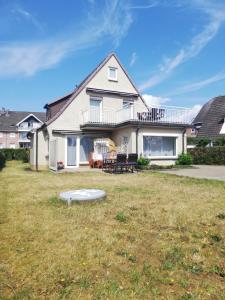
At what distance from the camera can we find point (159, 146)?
76.1ft

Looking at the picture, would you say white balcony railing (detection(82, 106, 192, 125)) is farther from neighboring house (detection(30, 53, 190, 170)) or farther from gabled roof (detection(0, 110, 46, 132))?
gabled roof (detection(0, 110, 46, 132))

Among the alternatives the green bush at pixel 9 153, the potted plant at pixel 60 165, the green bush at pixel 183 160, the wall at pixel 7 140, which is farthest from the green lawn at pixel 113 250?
the wall at pixel 7 140

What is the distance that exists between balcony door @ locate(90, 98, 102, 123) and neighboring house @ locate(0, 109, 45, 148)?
47495 millimetres

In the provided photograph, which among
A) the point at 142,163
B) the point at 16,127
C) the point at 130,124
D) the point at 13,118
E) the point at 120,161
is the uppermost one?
the point at 13,118

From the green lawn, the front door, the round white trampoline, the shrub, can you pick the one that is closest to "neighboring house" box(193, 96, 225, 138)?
the shrub

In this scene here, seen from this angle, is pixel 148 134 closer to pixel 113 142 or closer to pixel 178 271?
pixel 113 142

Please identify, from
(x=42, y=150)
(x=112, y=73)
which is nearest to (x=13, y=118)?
(x=42, y=150)

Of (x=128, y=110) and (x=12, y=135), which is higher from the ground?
(x=12, y=135)

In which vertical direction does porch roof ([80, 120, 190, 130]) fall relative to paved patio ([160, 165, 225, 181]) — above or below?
above

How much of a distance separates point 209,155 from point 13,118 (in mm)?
58360

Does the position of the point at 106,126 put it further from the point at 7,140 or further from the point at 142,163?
the point at 7,140

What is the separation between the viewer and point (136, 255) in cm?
463

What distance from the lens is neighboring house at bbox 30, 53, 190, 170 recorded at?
22.2 meters

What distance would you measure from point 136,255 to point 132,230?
1282 mm
